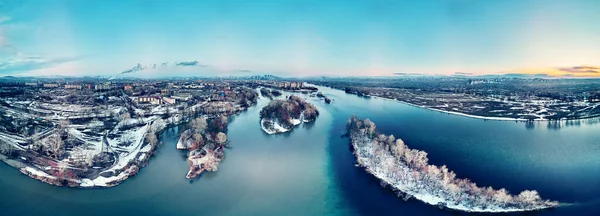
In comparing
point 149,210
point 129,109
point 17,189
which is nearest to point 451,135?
point 149,210

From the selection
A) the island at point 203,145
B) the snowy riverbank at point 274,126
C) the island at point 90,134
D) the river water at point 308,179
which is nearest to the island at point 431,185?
the river water at point 308,179

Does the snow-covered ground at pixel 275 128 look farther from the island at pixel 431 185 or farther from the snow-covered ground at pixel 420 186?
the snow-covered ground at pixel 420 186

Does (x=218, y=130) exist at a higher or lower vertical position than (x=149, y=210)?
higher

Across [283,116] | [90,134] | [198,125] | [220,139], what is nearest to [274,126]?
[283,116]

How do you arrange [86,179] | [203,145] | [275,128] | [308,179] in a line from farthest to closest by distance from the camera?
[275,128] → [203,145] → [308,179] → [86,179]

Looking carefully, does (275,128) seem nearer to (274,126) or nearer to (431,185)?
(274,126)

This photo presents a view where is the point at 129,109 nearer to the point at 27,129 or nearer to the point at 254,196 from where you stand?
the point at 27,129
